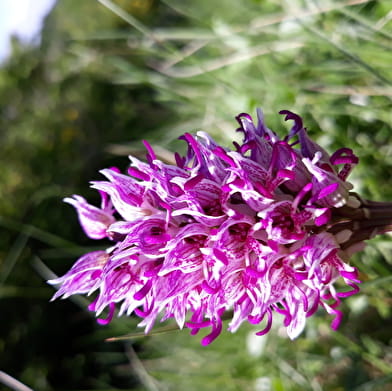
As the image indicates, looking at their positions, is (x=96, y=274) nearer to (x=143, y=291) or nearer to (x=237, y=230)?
(x=143, y=291)

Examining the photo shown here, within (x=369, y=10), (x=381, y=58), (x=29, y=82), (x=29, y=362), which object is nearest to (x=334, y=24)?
(x=369, y=10)

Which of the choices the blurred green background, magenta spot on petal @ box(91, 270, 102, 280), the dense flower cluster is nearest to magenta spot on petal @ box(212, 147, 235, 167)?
the dense flower cluster

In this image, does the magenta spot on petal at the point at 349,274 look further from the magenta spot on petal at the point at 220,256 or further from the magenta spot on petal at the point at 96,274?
the magenta spot on petal at the point at 96,274

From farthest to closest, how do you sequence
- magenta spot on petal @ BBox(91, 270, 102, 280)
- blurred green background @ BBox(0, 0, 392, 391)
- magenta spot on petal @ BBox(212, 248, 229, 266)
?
1. blurred green background @ BBox(0, 0, 392, 391)
2. magenta spot on petal @ BBox(91, 270, 102, 280)
3. magenta spot on petal @ BBox(212, 248, 229, 266)

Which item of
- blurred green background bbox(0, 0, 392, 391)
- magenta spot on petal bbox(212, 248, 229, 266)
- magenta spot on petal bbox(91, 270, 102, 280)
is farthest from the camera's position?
blurred green background bbox(0, 0, 392, 391)

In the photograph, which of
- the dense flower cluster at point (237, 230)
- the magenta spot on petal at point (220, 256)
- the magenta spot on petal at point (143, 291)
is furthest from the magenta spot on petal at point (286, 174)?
the magenta spot on petal at point (143, 291)

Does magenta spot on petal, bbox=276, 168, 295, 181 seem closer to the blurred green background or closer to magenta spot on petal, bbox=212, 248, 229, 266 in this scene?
magenta spot on petal, bbox=212, 248, 229, 266

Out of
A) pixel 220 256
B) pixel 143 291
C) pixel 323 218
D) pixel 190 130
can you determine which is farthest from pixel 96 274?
pixel 190 130
